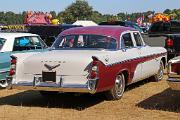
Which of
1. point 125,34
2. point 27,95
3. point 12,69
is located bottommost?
point 27,95

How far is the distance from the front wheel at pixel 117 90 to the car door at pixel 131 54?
0.46m

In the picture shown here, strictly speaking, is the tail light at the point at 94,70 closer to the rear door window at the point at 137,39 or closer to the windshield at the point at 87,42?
the windshield at the point at 87,42

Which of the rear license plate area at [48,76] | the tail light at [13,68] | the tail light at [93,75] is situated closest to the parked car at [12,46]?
the tail light at [13,68]

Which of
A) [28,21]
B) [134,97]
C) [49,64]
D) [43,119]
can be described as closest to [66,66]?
[49,64]

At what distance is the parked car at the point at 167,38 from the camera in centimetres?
1393

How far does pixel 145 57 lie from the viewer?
10500 mm

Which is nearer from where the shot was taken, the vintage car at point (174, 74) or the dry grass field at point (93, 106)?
the dry grass field at point (93, 106)

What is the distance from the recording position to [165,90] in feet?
34.6

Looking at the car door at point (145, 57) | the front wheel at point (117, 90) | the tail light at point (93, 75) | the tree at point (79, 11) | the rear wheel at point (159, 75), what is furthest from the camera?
the tree at point (79, 11)

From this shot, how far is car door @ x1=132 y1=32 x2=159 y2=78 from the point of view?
1043cm

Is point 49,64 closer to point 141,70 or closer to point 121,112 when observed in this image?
point 121,112

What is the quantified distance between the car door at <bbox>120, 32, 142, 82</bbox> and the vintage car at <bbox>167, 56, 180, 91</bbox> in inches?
56.9

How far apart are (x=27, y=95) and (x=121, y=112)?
2.91 metres

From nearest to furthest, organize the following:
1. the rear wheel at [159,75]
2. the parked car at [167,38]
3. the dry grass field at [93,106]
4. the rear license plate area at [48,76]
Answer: the dry grass field at [93,106], the rear license plate area at [48,76], the rear wheel at [159,75], the parked car at [167,38]
